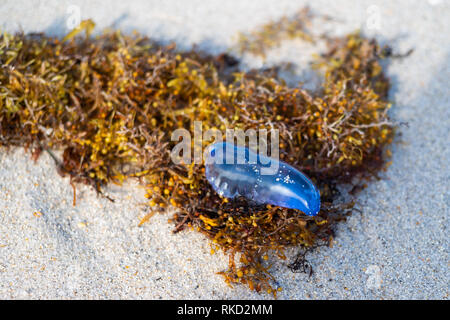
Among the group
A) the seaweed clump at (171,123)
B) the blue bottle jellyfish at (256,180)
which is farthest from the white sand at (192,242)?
the blue bottle jellyfish at (256,180)

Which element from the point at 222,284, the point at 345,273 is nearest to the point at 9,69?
the point at 222,284

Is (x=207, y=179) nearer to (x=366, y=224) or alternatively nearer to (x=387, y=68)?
(x=366, y=224)

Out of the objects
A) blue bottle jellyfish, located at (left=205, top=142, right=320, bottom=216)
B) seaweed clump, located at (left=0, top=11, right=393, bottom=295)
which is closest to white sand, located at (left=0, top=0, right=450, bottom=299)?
seaweed clump, located at (left=0, top=11, right=393, bottom=295)
